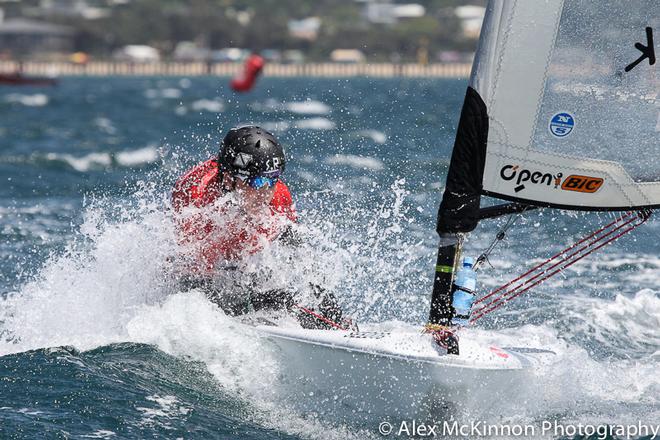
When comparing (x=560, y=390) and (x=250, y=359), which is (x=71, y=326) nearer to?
(x=250, y=359)

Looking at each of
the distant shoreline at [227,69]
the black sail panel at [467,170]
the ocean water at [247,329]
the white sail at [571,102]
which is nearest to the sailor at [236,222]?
the ocean water at [247,329]

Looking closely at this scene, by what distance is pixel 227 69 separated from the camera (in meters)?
116

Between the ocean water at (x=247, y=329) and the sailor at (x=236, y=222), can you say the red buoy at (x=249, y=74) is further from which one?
the sailor at (x=236, y=222)

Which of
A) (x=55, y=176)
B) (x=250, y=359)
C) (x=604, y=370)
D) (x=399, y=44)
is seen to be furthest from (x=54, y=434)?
(x=399, y=44)

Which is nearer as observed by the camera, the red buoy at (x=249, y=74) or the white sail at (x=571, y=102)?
the white sail at (x=571, y=102)

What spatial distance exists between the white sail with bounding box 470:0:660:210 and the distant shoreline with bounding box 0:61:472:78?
333 ft

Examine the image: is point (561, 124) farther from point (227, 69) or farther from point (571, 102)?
point (227, 69)

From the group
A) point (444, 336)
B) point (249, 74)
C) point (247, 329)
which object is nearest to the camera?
point (444, 336)

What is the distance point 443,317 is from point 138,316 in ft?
7.04

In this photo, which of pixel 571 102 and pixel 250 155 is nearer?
pixel 571 102

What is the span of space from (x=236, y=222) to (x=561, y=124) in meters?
2.03

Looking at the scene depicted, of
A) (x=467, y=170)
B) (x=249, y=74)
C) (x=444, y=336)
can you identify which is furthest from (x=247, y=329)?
(x=249, y=74)

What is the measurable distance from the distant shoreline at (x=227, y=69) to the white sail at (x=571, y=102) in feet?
333

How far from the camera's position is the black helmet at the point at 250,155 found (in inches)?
252
